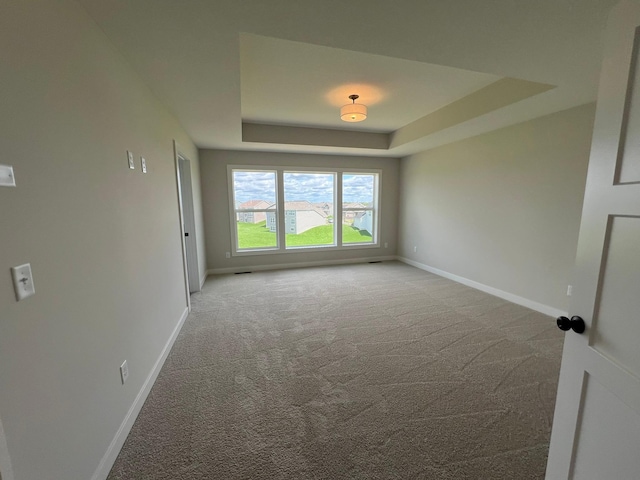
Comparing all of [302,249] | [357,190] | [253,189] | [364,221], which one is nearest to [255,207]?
[253,189]

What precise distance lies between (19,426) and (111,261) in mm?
828

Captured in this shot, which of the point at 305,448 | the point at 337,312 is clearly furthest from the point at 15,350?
the point at 337,312

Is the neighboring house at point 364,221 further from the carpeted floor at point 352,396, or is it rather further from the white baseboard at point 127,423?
the white baseboard at point 127,423

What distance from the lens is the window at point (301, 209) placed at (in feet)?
16.5

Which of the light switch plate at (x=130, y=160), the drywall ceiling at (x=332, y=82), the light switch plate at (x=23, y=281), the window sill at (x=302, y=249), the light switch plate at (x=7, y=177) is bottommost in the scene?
the window sill at (x=302, y=249)

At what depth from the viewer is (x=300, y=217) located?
5.45 metres

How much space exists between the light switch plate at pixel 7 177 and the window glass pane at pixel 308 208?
4.39 m

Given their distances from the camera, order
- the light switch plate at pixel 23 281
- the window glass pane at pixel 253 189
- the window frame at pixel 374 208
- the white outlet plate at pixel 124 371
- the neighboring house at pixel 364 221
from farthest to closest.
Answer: the neighboring house at pixel 364 221 < the window frame at pixel 374 208 < the window glass pane at pixel 253 189 < the white outlet plate at pixel 124 371 < the light switch plate at pixel 23 281

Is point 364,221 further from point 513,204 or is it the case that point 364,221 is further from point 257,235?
point 513,204

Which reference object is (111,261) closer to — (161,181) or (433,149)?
(161,181)

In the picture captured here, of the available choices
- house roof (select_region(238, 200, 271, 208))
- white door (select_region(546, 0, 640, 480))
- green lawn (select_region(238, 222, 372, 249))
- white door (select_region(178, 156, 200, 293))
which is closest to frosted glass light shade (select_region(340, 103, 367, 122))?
white door (select_region(178, 156, 200, 293))

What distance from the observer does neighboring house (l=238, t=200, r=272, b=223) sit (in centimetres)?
507

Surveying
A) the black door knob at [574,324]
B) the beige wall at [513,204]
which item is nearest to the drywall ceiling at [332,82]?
the beige wall at [513,204]

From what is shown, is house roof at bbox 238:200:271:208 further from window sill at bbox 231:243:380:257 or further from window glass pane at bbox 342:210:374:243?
window glass pane at bbox 342:210:374:243
